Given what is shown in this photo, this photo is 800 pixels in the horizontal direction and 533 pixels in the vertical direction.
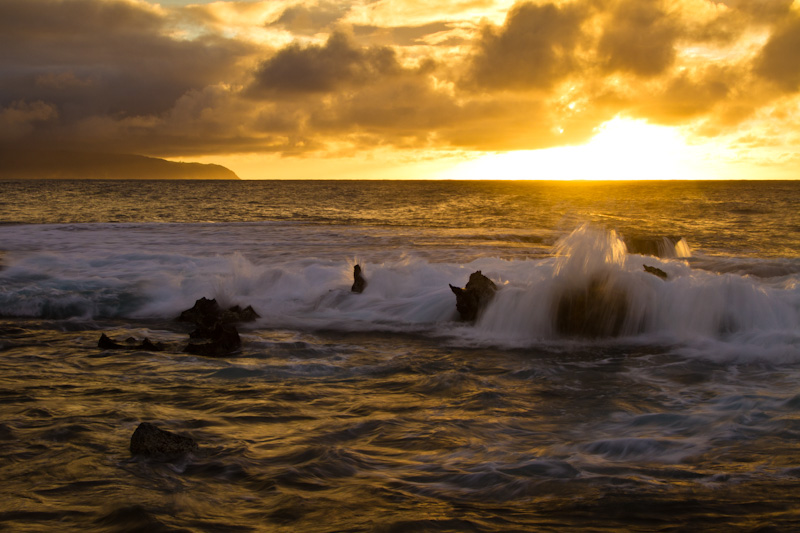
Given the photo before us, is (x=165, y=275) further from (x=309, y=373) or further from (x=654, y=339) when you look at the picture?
(x=654, y=339)

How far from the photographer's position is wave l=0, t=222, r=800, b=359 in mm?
9594

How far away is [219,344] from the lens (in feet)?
27.3

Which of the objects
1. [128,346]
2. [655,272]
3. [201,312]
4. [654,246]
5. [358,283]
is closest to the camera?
[128,346]

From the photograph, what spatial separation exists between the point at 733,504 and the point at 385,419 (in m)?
2.95

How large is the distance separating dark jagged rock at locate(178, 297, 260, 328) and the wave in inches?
13.9

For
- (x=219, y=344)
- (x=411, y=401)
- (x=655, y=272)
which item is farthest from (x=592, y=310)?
(x=219, y=344)

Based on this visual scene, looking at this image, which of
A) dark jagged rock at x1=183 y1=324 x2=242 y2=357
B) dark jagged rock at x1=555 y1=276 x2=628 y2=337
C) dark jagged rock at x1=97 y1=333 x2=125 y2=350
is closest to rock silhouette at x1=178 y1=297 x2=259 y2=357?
dark jagged rock at x1=183 y1=324 x2=242 y2=357

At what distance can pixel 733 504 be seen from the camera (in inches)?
162

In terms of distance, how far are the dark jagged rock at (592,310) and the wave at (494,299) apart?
0.02 metres

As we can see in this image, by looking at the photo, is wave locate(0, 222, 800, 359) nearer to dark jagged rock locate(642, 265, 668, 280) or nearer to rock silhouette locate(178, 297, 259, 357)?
dark jagged rock locate(642, 265, 668, 280)

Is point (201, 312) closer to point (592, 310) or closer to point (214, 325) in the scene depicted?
point (214, 325)

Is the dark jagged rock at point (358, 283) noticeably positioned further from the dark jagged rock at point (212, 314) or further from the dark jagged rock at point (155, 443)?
the dark jagged rock at point (155, 443)

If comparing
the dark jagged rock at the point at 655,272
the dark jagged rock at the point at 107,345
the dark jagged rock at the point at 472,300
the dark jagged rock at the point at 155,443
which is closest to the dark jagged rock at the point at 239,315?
the dark jagged rock at the point at 107,345

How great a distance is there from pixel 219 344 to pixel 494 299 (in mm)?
4809
